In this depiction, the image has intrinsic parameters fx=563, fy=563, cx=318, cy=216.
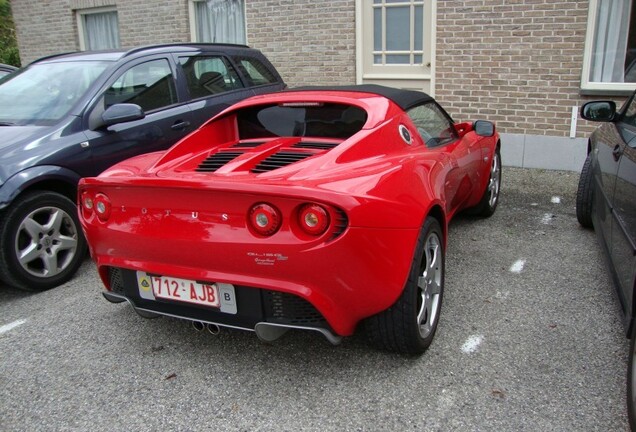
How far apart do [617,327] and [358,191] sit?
1847 mm

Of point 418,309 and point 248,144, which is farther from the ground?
point 248,144

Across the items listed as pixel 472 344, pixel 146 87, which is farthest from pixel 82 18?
pixel 472 344

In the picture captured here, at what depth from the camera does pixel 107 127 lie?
14.6ft

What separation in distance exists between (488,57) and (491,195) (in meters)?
2.91

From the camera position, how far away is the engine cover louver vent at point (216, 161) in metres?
2.91

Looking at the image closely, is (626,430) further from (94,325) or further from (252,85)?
(252,85)

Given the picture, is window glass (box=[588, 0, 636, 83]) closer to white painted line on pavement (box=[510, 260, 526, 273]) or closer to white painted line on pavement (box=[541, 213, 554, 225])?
white painted line on pavement (box=[541, 213, 554, 225])

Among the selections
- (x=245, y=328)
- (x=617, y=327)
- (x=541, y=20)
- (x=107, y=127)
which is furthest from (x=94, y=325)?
(x=541, y=20)

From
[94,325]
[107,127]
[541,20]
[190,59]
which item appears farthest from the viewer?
[541,20]

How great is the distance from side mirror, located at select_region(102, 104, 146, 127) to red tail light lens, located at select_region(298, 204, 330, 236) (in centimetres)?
247

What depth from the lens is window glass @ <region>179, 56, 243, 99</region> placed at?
536 centimetres

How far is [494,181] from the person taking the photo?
17.5ft

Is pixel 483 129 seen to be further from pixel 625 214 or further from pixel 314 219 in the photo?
pixel 314 219

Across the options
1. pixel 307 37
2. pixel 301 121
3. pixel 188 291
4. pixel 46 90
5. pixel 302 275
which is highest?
pixel 307 37
